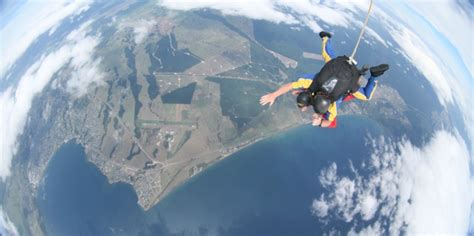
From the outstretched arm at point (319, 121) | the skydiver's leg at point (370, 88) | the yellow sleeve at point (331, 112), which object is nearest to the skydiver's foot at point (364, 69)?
the skydiver's leg at point (370, 88)

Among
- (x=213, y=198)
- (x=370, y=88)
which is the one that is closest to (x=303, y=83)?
(x=370, y=88)

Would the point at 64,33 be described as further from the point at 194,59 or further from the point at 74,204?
the point at 74,204

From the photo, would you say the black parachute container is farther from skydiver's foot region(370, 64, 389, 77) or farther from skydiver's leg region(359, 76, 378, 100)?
skydiver's leg region(359, 76, 378, 100)

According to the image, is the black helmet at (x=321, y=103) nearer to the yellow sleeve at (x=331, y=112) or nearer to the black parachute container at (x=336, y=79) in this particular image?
the black parachute container at (x=336, y=79)

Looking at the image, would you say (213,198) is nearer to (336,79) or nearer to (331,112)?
(331,112)

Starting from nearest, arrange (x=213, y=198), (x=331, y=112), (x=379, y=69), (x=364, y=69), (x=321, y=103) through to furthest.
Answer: (x=321, y=103)
(x=379, y=69)
(x=364, y=69)
(x=331, y=112)
(x=213, y=198)

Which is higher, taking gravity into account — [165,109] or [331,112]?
[331,112]

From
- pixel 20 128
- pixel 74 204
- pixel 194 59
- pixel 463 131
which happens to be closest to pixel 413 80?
pixel 463 131
